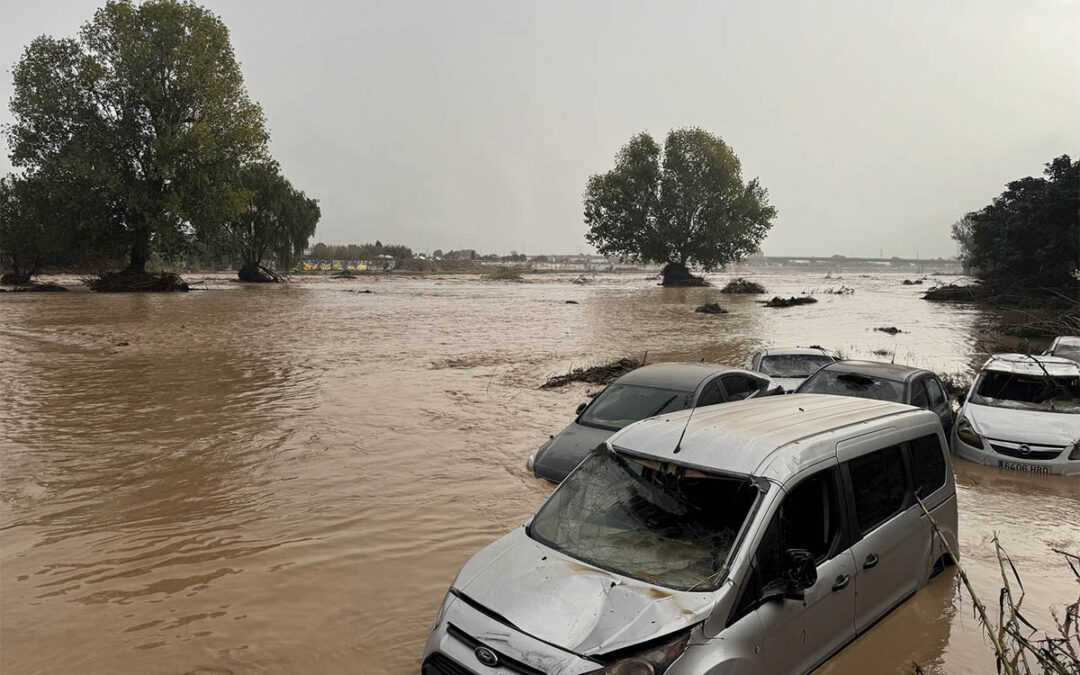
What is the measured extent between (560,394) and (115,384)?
9.92m

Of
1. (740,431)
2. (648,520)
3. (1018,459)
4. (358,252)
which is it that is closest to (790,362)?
(1018,459)

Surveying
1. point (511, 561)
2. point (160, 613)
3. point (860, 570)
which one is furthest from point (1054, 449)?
point (160, 613)

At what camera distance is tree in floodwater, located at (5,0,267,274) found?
4572 centimetres

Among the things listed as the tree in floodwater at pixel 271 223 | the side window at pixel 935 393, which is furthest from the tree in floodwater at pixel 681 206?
the side window at pixel 935 393

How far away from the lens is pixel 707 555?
3566 mm

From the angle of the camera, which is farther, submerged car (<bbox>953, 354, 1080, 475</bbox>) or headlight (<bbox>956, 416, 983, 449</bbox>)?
headlight (<bbox>956, 416, 983, 449</bbox>)

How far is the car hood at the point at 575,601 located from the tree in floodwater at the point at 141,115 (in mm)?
51593

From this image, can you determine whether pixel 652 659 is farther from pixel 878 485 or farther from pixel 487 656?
pixel 878 485

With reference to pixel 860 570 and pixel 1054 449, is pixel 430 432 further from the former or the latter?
pixel 1054 449

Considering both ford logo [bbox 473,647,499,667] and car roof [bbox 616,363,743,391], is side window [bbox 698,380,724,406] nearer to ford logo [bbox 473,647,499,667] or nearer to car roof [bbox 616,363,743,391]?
car roof [bbox 616,363,743,391]

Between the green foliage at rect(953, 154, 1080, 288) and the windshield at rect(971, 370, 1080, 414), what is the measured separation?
90.9 feet

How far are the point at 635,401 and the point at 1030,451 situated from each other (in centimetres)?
539

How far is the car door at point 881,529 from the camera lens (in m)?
4.18

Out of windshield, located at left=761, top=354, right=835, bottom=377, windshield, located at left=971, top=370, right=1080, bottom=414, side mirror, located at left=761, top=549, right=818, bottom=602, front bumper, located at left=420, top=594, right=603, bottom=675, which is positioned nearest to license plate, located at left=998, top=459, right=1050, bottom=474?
windshield, located at left=971, top=370, right=1080, bottom=414
